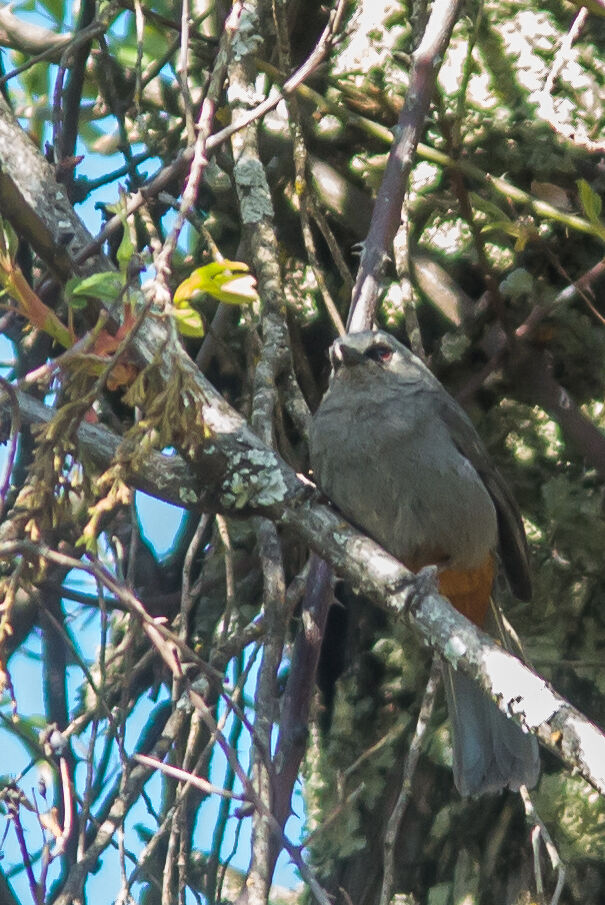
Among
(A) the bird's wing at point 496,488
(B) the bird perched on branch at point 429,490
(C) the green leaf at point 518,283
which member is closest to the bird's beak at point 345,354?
(B) the bird perched on branch at point 429,490

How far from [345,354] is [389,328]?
1.88 feet

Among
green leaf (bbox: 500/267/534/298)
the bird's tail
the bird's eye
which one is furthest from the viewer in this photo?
green leaf (bbox: 500/267/534/298)

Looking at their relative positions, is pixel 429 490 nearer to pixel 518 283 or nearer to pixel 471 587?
pixel 471 587

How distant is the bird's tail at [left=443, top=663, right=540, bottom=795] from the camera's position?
322 centimetres

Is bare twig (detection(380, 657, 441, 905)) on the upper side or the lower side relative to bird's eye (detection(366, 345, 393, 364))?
lower

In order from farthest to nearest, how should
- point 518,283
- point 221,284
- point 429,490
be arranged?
1. point 518,283
2. point 429,490
3. point 221,284

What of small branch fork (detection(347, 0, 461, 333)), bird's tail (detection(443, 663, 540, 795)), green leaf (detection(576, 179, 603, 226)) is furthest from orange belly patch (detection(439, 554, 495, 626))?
green leaf (detection(576, 179, 603, 226))

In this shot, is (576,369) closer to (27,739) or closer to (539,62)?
(539,62)

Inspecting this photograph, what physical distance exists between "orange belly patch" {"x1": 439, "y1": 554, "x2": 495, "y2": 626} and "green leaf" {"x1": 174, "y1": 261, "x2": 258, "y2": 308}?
1601 millimetres

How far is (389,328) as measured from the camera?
Result: 3.98 m

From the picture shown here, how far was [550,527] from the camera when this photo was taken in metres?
3.65

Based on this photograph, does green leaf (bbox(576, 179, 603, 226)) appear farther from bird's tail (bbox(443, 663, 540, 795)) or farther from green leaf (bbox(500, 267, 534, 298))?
bird's tail (bbox(443, 663, 540, 795))

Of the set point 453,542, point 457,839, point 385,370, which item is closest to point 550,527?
point 453,542

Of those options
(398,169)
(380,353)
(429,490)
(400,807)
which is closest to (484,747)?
(400,807)
